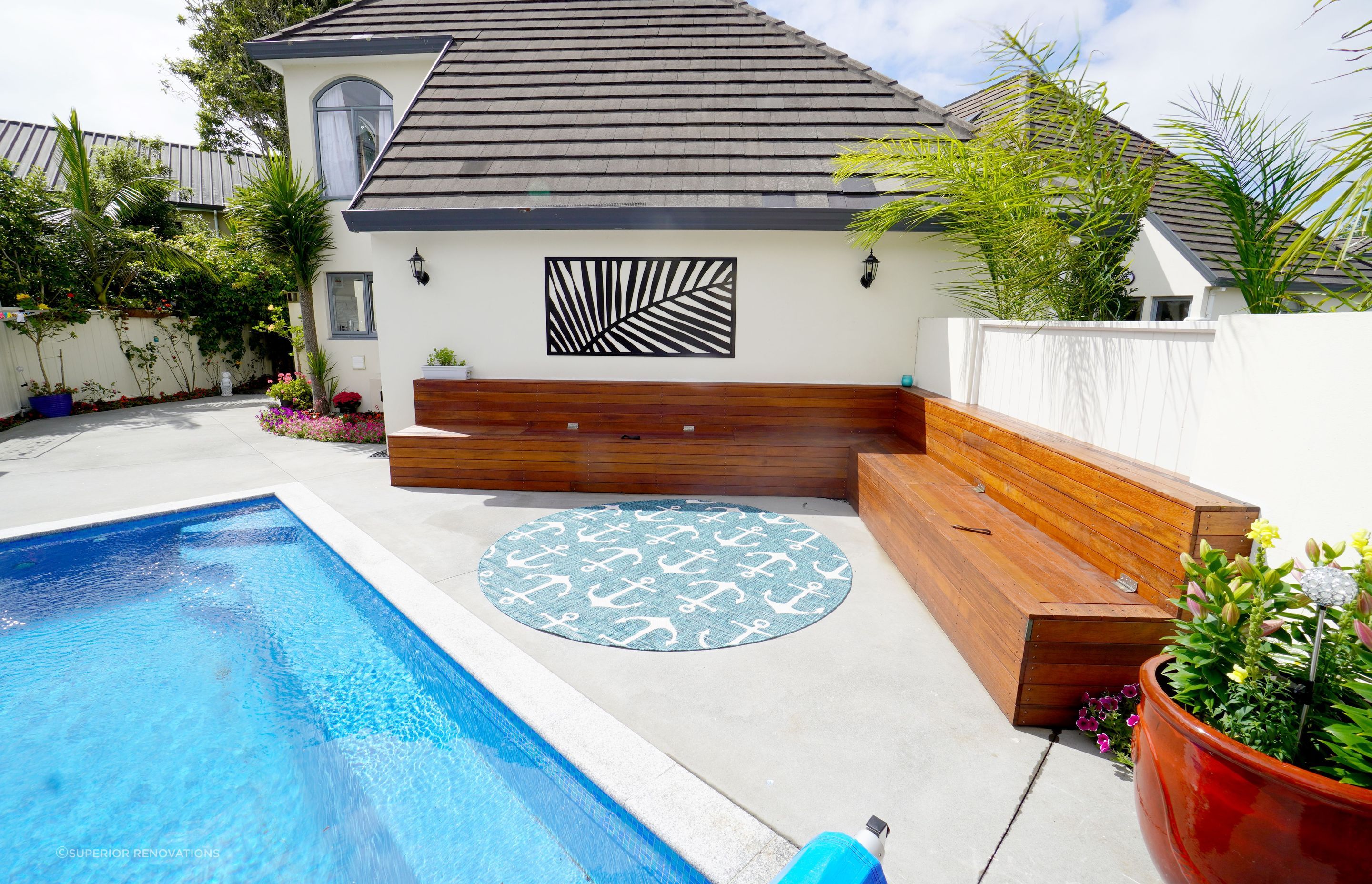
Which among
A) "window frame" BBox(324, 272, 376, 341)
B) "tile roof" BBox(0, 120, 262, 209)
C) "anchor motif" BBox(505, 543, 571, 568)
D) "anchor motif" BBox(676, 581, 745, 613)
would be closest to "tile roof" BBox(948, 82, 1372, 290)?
"anchor motif" BBox(676, 581, 745, 613)

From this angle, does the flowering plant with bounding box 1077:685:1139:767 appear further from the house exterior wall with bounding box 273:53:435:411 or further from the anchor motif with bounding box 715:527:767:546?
the house exterior wall with bounding box 273:53:435:411

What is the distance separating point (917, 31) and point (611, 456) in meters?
5.12

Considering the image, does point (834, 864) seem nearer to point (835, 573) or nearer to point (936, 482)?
point (835, 573)

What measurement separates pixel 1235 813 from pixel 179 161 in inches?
988

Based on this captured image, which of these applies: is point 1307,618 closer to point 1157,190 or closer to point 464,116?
point 464,116

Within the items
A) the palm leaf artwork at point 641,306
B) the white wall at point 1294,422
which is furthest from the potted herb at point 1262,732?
the palm leaf artwork at point 641,306

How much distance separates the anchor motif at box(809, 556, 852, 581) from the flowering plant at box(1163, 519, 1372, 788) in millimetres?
2486

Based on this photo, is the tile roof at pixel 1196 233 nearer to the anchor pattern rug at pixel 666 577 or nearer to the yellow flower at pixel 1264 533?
the anchor pattern rug at pixel 666 577

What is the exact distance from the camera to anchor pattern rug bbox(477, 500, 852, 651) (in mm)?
3656

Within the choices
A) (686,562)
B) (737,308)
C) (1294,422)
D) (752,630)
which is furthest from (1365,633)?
(737,308)

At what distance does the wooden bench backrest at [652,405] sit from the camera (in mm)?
6645

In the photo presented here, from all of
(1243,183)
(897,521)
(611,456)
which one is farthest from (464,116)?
(1243,183)

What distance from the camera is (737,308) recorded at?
6.71 metres

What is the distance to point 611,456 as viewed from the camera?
6.33m
